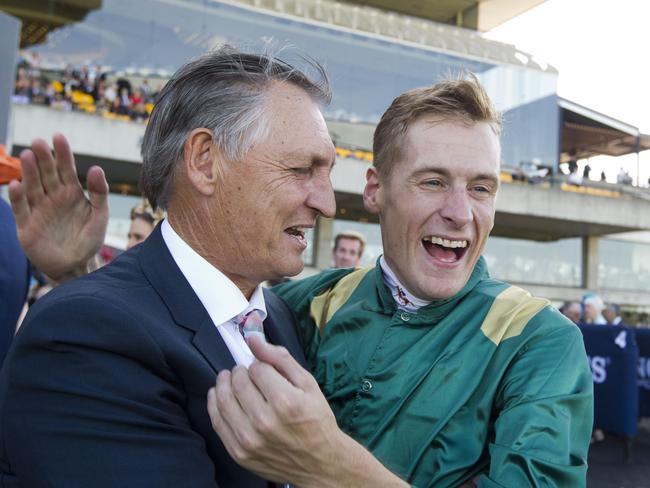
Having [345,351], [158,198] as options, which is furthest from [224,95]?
[345,351]

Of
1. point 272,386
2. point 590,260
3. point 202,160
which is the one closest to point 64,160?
point 202,160

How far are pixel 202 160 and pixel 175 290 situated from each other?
1.19ft

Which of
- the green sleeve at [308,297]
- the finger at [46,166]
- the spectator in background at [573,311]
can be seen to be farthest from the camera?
the spectator in background at [573,311]

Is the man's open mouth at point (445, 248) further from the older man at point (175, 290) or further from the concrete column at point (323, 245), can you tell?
the concrete column at point (323, 245)

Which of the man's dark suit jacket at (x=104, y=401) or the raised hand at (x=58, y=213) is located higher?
the raised hand at (x=58, y=213)

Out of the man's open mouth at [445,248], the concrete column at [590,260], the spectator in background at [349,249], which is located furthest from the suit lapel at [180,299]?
the concrete column at [590,260]

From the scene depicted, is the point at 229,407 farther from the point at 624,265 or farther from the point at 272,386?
the point at 624,265

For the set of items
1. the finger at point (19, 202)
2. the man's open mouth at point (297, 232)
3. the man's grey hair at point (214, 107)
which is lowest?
the man's open mouth at point (297, 232)

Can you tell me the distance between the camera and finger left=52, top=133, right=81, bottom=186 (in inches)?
67.9

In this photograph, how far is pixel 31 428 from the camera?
50.8 inches

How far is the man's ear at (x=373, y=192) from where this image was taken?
2.24 meters

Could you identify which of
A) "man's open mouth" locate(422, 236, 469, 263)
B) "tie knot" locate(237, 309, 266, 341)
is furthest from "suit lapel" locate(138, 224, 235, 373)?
"man's open mouth" locate(422, 236, 469, 263)

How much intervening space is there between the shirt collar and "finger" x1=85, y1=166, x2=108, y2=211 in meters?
0.31

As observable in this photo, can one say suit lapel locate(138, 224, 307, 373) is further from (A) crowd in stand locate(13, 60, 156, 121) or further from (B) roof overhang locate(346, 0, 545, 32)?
(B) roof overhang locate(346, 0, 545, 32)
